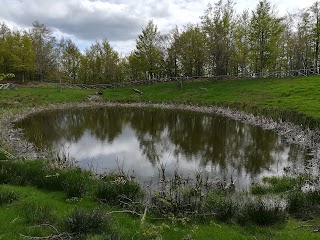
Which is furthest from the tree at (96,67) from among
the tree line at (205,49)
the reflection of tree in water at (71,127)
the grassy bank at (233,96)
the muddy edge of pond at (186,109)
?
the reflection of tree in water at (71,127)

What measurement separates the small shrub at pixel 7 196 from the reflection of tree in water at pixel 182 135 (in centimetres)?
482

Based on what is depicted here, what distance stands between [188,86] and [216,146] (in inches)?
1218

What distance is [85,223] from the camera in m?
6.94

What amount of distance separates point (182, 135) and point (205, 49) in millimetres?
36357

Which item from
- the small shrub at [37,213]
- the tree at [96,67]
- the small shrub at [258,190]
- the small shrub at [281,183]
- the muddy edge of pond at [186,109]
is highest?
the tree at [96,67]

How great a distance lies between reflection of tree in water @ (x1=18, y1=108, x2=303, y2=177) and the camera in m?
15.3

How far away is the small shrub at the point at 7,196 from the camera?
27.5ft

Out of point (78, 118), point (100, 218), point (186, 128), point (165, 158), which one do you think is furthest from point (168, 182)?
point (78, 118)

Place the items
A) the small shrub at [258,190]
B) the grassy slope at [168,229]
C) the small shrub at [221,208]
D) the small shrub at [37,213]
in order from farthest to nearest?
the small shrub at [258,190]
the small shrub at [221,208]
the small shrub at [37,213]
the grassy slope at [168,229]

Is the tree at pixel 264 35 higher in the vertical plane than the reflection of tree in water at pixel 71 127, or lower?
higher

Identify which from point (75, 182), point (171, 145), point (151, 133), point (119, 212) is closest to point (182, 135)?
point (151, 133)

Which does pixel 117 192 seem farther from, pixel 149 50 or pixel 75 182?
pixel 149 50

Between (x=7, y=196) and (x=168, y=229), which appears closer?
(x=168, y=229)

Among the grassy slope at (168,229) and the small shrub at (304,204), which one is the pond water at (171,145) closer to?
the small shrub at (304,204)
